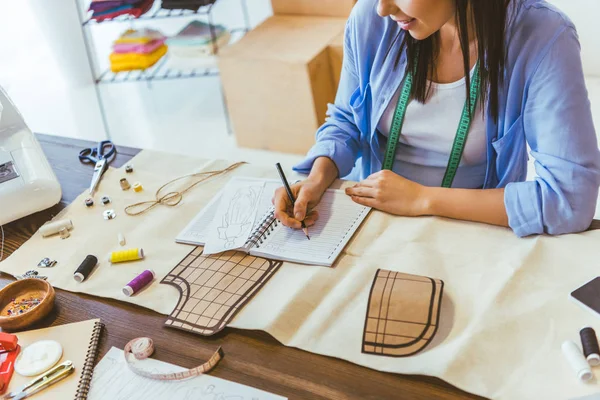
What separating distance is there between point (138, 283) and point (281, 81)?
161cm

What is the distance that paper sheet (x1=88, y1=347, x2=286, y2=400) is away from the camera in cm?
87

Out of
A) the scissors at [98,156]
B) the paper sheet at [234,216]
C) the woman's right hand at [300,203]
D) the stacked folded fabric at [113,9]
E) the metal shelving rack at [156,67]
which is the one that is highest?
the woman's right hand at [300,203]

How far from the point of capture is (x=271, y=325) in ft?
3.10

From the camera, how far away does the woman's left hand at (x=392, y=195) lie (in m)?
1.14

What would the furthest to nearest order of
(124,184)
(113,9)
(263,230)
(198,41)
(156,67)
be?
(156,67)
(198,41)
(113,9)
(124,184)
(263,230)

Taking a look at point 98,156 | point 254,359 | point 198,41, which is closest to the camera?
point 254,359

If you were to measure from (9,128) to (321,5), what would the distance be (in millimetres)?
1660

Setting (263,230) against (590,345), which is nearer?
(590,345)

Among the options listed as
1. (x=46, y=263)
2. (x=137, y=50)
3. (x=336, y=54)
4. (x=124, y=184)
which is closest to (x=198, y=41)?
(x=137, y=50)

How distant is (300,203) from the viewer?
3.82 ft

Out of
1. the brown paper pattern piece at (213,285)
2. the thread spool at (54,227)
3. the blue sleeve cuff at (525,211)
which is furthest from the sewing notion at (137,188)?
the blue sleeve cuff at (525,211)

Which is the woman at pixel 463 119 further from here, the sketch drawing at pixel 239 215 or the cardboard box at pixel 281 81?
the cardboard box at pixel 281 81

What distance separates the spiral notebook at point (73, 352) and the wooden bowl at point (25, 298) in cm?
2

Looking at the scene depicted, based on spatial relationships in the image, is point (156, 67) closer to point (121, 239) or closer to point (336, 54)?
point (336, 54)
